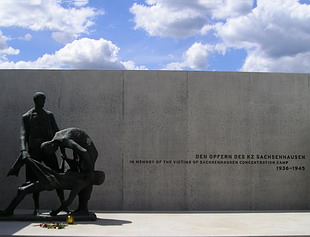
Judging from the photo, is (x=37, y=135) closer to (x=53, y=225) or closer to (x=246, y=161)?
(x=53, y=225)

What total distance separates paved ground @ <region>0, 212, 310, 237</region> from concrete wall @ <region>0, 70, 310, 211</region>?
2.80 ft

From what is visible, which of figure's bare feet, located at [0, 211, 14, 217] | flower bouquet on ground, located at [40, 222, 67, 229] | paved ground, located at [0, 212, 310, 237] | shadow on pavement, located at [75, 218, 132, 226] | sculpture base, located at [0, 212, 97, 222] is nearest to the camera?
paved ground, located at [0, 212, 310, 237]

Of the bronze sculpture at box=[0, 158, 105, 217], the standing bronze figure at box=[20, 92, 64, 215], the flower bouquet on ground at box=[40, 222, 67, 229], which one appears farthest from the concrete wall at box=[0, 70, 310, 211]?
the flower bouquet on ground at box=[40, 222, 67, 229]

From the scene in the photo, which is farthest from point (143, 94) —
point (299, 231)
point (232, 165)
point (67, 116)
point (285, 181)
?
point (299, 231)

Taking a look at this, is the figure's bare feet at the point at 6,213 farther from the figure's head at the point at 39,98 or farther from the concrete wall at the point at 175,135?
the concrete wall at the point at 175,135

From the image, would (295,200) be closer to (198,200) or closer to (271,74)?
(198,200)

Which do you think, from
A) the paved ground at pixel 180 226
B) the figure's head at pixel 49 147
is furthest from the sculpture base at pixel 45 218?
the figure's head at pixel 49 147

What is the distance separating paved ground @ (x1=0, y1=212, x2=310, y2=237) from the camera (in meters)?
5.63

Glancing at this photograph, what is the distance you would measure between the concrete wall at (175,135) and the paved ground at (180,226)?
0.85m

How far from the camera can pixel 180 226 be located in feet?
20.8

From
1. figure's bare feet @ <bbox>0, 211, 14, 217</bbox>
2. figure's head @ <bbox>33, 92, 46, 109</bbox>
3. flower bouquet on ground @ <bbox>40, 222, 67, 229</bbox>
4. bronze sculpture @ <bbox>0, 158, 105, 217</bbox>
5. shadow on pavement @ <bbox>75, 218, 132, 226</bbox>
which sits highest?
figure's head @ <bbox>33, 92, 46, 109</bbox>

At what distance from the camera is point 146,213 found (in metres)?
8.21

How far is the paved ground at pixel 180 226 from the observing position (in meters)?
5.63

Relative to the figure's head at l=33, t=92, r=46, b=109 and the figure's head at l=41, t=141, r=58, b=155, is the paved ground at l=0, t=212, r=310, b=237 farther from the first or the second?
the figure's head at l=33, t=92, r=46, b=109
